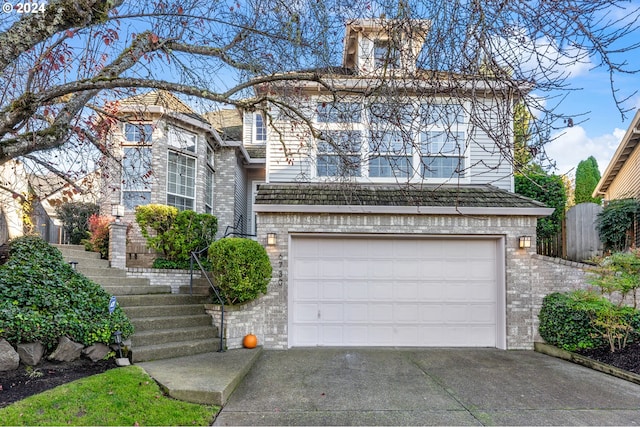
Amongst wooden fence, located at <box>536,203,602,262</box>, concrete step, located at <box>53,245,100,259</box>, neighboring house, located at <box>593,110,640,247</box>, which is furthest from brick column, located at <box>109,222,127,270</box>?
neighboring house, located at <box>593,110,640,247</box>

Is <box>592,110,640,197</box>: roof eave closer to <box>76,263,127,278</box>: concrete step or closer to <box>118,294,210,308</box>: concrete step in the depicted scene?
<box>118,294,210,308</box>: concrete step

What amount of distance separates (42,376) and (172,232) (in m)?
4.93

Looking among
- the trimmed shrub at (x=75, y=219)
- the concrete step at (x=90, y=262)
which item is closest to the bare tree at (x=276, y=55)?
the concrete step at (x=90, y=262)

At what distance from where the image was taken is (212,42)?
5.21m

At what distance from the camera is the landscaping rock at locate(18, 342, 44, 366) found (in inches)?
180

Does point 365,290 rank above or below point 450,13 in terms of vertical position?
below

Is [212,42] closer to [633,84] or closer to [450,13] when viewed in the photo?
[450,13]

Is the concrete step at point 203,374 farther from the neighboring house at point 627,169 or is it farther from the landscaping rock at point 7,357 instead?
the neighboring house at point 627,169

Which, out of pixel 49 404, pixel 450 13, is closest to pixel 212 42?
pixel 450 13

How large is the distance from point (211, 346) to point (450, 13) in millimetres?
5906

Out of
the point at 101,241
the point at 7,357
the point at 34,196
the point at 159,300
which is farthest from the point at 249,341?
the point at 101,241

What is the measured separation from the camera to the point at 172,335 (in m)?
6.14

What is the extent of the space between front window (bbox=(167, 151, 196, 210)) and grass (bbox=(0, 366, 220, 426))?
6.68 meters

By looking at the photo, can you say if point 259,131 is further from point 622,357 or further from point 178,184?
point 622,357
